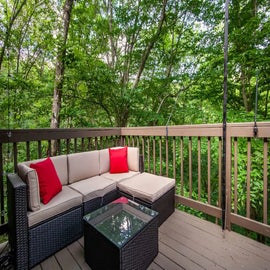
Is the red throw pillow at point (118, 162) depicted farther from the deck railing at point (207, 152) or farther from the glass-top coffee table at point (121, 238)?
the glass-top coffee table at point (121, 238)

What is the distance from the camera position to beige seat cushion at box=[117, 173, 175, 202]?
76.1 inches

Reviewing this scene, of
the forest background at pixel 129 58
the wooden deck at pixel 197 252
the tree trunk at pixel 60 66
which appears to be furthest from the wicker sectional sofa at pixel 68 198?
the forest background at pixel 129 58

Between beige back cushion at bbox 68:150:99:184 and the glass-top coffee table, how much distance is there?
36.0 inches

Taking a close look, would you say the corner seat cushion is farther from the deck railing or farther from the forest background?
the forest background

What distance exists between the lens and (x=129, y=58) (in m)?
4.64

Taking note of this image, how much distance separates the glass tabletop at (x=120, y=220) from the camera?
1279 mm

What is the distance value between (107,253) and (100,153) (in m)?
1.69

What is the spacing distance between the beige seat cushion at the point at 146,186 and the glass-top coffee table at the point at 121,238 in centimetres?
29

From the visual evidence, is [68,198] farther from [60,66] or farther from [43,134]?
[60,66]

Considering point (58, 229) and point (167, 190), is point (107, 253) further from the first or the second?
point (167, 190)

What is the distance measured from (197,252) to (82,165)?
1796 millimetres

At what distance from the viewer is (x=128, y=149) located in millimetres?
2908

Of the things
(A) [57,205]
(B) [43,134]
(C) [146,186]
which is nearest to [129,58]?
(B) [43,134]

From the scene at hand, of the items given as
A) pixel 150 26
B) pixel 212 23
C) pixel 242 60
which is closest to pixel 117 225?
pixel 242 60
